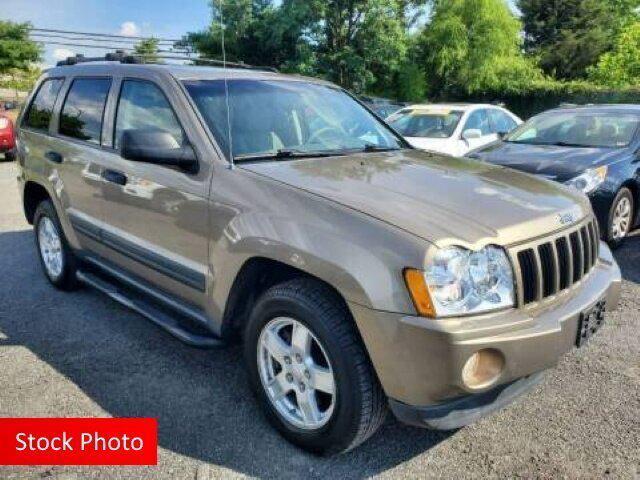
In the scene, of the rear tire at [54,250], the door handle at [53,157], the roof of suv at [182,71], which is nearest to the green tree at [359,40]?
the rear tire at [54,250]

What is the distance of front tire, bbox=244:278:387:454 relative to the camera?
91.4 inches

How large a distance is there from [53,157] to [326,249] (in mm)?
2954

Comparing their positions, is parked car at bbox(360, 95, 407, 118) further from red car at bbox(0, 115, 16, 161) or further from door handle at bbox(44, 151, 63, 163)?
red car at bbox(0, 115, 16, 161)

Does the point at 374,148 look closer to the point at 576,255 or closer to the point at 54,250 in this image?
the point at 576,255

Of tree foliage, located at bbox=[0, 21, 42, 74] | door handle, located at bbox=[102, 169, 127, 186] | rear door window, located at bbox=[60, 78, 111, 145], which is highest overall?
tree foliage, located at bbox=[0, 21, 42, 74]

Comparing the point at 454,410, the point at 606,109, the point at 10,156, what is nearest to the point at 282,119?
the point at 454,410

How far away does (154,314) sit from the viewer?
333 centimetres

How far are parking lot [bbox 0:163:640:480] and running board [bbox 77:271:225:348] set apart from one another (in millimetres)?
309

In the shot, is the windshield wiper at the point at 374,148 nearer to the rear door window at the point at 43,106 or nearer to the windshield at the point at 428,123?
the rear door window at the point at 43,106

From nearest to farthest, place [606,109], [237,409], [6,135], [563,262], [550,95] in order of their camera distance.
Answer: [563,262]
[237,409]
[606,109]
[6,135]
[550,95]

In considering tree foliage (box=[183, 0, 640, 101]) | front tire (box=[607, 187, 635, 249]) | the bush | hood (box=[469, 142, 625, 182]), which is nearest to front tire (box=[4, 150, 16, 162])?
tree foliage (box=[183, 0, 640, 101])

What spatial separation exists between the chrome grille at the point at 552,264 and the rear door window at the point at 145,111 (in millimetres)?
1832

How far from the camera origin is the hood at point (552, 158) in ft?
17.9

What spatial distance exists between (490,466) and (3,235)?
6153mm
